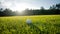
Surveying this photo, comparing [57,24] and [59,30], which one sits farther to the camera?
[57,24]

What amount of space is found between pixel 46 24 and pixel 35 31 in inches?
30.9

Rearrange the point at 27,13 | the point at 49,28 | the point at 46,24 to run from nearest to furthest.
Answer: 1. the point at 49,28
2. the point at 46,24
3. the point at 27,13

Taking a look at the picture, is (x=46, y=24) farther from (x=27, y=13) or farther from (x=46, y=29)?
(x=27, y=13)

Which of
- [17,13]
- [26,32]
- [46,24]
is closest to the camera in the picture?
[26,32]

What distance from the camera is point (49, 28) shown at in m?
4.92

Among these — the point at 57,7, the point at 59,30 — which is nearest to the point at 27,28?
the point at 59,30

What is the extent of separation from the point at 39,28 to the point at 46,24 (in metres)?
0.48

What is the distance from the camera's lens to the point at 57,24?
5328 millimetres

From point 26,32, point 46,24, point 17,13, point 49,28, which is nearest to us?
point 26,32

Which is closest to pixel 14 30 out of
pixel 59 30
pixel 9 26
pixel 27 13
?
pixel 9 26

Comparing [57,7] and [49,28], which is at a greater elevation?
[57,7]

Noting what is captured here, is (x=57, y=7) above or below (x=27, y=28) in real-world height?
above

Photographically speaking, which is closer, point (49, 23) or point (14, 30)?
point (14, 30)

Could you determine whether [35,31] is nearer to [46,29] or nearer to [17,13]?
[46,29]
